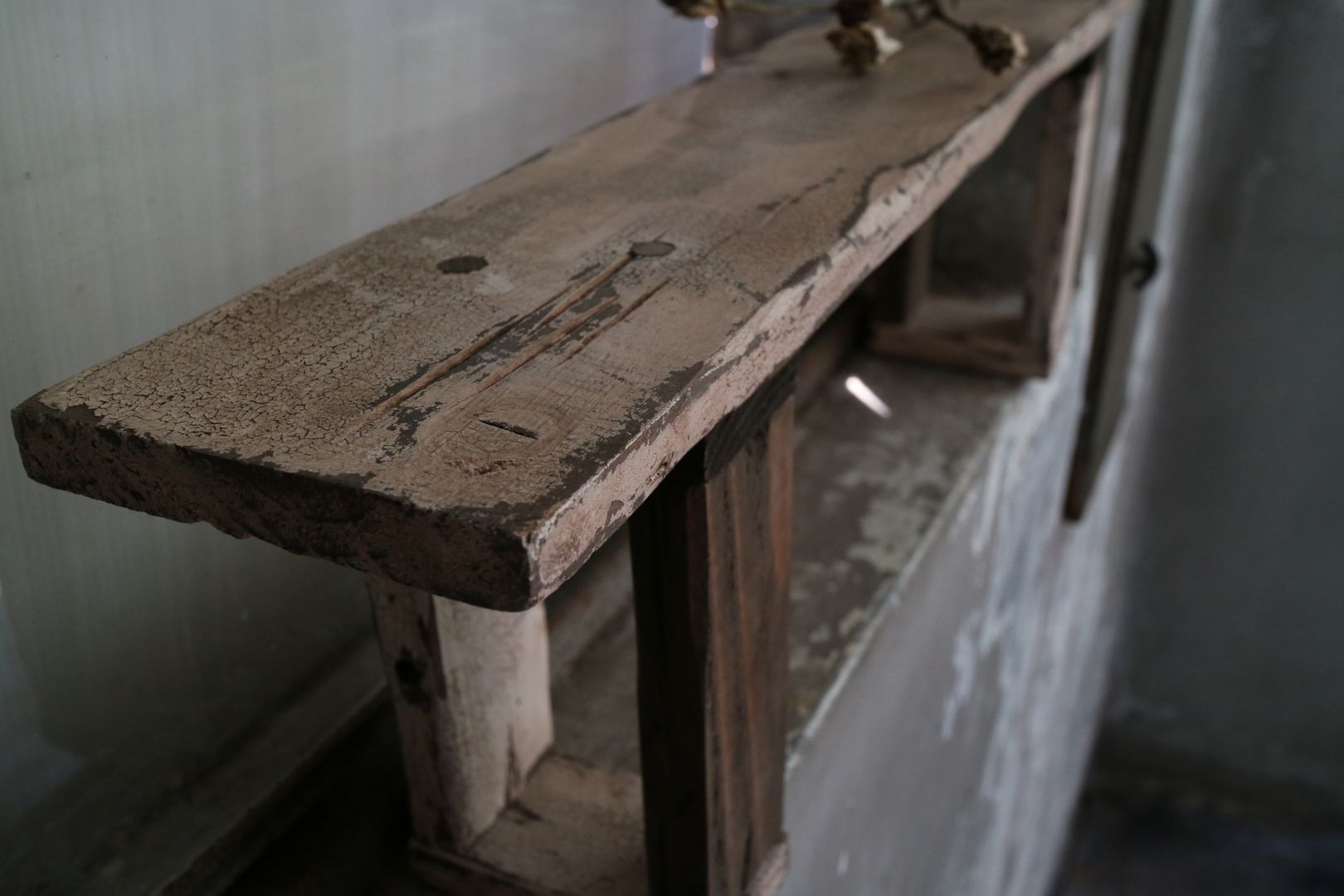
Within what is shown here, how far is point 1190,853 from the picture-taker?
423 cm

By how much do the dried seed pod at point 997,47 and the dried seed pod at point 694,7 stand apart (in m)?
0.26

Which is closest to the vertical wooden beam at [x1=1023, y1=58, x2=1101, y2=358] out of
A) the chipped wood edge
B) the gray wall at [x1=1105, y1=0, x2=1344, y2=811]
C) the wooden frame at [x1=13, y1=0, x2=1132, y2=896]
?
the wooden frame at [x1=13, y1=0, x2=1132, y2=896]

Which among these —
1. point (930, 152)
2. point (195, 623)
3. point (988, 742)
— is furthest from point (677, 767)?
point (988, 742)

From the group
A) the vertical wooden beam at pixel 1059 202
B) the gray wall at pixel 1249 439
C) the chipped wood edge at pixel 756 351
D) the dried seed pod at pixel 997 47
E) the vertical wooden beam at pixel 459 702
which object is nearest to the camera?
the chipped wood edge at pixel 756 351

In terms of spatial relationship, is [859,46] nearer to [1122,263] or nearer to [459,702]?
[459,702]

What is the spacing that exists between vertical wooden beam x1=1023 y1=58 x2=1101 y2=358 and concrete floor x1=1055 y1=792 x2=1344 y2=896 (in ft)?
9.10

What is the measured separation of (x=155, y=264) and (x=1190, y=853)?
4.37 metres

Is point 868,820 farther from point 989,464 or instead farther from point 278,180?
point 278,180

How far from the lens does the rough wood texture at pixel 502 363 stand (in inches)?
18.8

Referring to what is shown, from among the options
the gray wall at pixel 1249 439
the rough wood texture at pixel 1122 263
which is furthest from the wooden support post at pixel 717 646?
the gray wall at pixel 1249 439

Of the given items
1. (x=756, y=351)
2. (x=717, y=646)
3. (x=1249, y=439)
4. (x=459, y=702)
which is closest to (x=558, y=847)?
(x=459, y=702)

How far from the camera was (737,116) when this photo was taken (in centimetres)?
103

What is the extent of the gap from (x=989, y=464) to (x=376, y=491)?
149 cm

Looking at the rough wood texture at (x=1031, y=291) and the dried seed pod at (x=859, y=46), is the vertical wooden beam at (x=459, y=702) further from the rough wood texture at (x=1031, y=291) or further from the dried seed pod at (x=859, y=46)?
the rough wood texture at (x=1031, y=291)
